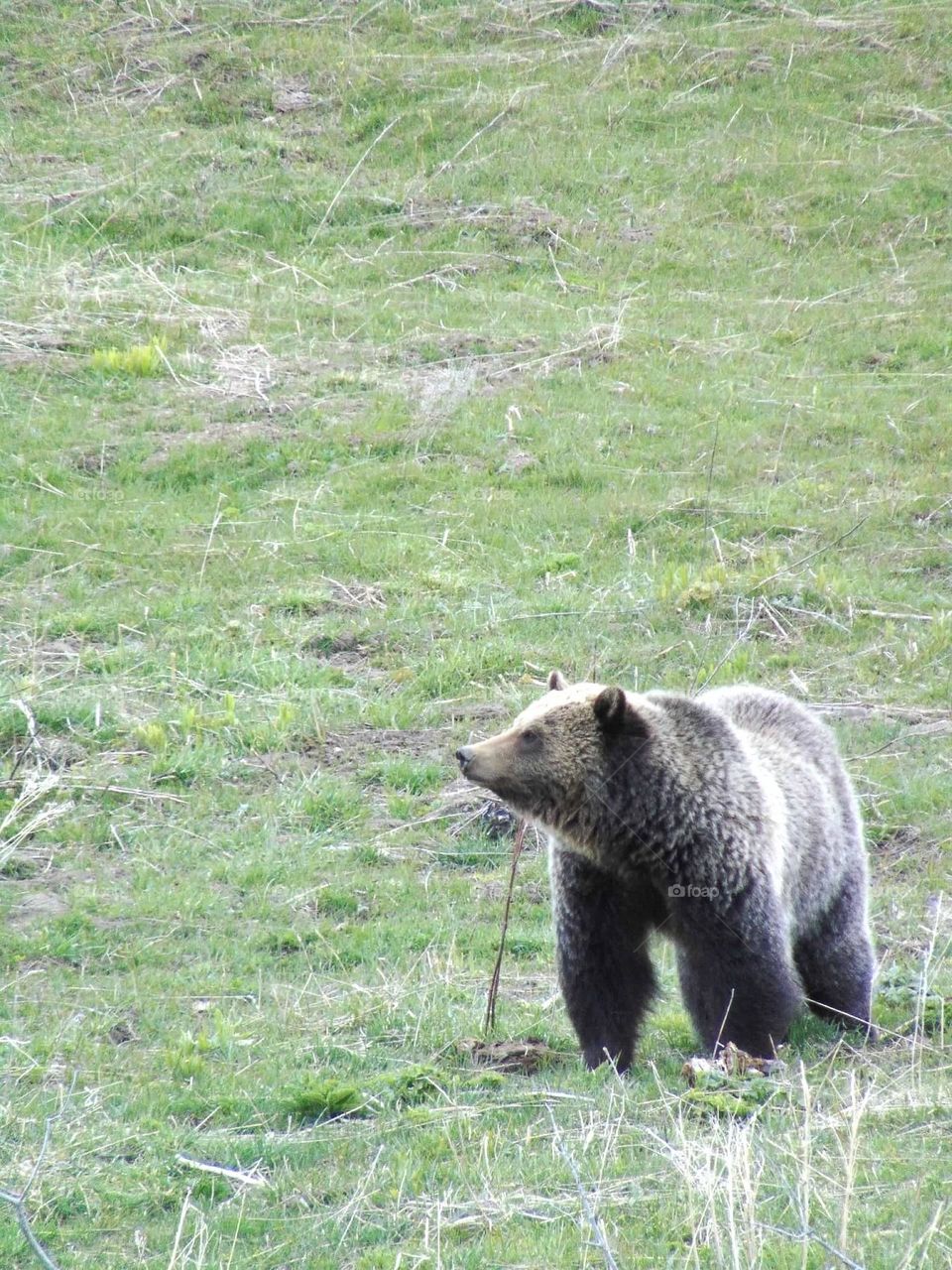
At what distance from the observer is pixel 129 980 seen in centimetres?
735

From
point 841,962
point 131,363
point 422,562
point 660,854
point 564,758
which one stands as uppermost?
point 564,758

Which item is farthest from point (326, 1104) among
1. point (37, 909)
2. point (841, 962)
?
point (37, 909)

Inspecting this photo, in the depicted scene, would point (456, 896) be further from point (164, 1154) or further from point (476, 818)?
point (164, 1154)

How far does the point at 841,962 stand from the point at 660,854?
1.12 meters

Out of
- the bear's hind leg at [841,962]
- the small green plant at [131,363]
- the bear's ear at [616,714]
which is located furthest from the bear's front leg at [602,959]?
the small green plant at [131,363]

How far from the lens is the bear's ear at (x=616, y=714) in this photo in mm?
6184

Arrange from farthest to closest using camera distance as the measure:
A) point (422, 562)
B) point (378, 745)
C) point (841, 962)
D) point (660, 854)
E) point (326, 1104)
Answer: point (422, 562), point (378, 745), point (841, 962), point (660, 854), point (326, 1104)

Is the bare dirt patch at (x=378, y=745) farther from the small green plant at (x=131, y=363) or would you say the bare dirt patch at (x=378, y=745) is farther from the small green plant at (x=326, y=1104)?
the small green plant at (x=131, y=363)

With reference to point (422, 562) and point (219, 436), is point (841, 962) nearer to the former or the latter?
point (422, 562)

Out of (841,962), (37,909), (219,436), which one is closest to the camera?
(841,962)

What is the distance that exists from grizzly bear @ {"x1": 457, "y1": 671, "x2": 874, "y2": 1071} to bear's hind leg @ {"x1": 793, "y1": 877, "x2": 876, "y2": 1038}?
4.0 inches

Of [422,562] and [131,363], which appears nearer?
[422,562]

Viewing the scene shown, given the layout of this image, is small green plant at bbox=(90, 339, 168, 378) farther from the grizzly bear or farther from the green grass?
the grizzly bear

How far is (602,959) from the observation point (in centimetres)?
615
